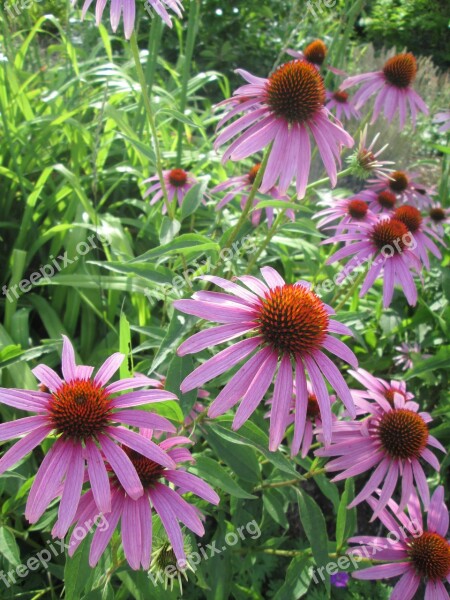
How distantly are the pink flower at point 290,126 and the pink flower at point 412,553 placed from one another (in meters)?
0.83

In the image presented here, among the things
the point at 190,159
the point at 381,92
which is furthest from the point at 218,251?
the point at 190,159

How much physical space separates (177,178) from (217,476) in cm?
135

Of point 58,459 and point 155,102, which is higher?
point 155,102

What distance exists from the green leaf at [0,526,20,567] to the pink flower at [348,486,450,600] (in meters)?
0.77

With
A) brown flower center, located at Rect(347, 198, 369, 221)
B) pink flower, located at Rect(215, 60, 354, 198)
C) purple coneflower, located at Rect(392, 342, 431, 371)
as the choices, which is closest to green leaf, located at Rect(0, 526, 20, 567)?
pink flower, located at Rect(215, 60, 354, 198)

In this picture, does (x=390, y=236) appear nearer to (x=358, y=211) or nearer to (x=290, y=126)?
(x=358, y=211)

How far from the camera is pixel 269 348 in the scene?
1089 mm

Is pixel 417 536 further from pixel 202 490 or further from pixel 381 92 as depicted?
pixel 381 92

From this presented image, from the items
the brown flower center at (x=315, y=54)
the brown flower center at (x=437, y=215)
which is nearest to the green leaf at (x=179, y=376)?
the brown flower center at (x=315, y=54)

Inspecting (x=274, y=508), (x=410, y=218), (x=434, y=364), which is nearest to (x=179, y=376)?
(x=274, y=508)

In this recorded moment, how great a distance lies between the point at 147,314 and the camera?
6.93 feet

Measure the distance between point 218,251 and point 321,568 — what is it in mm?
784

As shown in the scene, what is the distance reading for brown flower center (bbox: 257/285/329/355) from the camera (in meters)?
1.08
